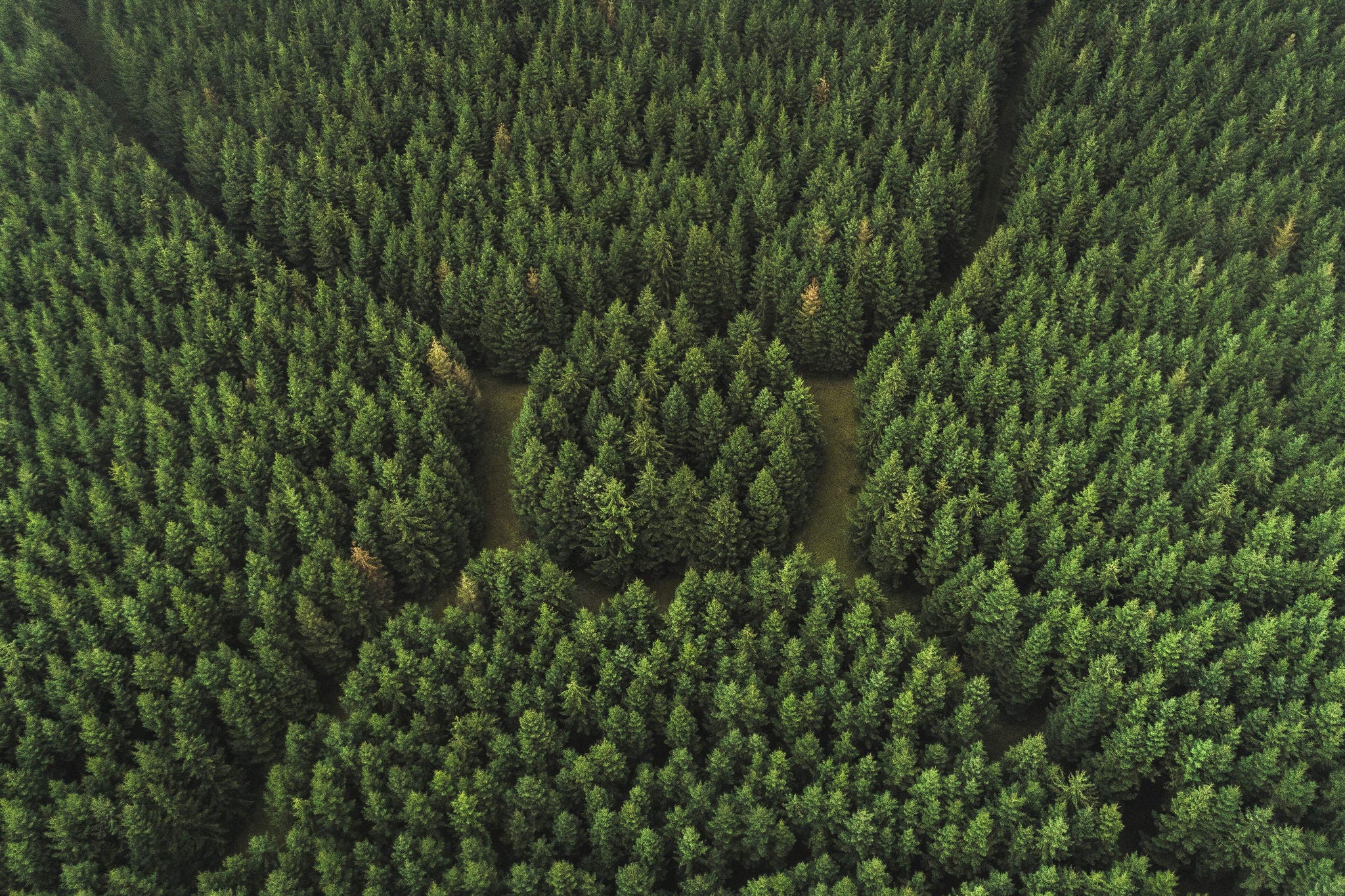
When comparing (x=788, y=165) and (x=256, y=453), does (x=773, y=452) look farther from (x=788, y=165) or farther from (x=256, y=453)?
(x=256, y=453)

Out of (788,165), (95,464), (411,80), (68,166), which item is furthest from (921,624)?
(68,166)

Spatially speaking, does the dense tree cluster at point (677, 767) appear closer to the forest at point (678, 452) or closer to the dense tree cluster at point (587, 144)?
the forest at point (678, 452)

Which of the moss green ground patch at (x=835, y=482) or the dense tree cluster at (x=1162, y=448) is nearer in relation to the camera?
the dense tree cluster at (x=1162, y=448)

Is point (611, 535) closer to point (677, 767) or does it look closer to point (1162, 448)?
point (677, 767)

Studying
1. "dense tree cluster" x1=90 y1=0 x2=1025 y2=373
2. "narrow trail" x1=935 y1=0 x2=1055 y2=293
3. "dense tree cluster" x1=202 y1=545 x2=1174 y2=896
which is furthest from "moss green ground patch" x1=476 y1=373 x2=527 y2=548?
"narrow trail" x1=935 y1=0 x2=1055 y2=293

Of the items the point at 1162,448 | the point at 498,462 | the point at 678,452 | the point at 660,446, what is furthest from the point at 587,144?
the point at 1162,448

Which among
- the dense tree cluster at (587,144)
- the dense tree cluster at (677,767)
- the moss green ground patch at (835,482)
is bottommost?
the dense tree cluster at (677,767)

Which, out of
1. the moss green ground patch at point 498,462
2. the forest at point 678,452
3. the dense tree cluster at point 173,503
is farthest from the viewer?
the moss green ground patch at point 498,462

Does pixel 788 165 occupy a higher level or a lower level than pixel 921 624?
higher

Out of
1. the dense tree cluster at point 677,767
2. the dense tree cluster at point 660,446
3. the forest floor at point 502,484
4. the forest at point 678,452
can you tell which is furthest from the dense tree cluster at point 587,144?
the dense tree cluster at point 677,767
